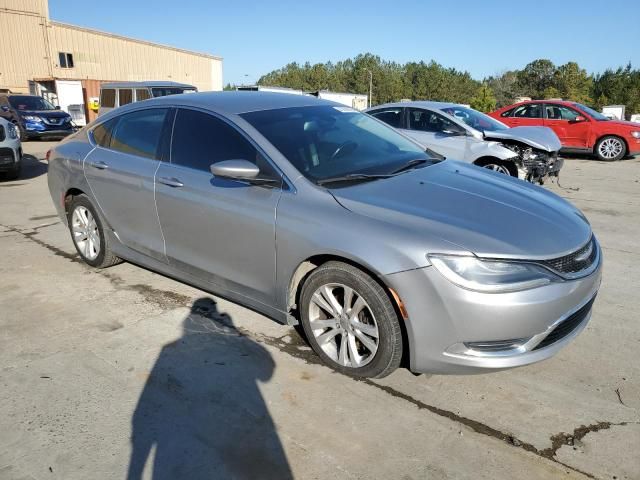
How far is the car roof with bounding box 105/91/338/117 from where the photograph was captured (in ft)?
12.0

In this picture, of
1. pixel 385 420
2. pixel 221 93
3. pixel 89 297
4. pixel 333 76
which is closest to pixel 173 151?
pixel 221 93

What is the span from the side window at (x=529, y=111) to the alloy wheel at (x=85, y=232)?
39.7ft

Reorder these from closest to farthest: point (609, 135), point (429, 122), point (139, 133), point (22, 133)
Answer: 1. point (139, 133)
2. point (429, 122)
3. point (609, 135)
4. point (22, 133)

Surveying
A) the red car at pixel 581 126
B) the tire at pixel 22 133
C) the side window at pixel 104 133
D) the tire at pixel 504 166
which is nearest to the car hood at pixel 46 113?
the tire at pixel 22 133

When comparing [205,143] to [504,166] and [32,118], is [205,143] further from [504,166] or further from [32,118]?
[32,118]

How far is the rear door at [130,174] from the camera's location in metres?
3.92

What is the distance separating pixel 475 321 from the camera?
8.23 feet

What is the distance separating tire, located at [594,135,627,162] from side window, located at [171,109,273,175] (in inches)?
503

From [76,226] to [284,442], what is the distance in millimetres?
3421

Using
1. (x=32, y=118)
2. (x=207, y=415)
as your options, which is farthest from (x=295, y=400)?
(x=32, y=118)

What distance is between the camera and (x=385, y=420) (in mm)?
2609

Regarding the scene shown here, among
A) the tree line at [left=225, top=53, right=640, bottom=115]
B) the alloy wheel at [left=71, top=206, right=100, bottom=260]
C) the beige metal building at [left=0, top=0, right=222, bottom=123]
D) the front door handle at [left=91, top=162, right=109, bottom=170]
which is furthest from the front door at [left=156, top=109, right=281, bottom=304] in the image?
the tree line at [left=225, top=53, right=640, bottom=115]

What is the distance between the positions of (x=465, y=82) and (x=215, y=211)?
78225 millimetres

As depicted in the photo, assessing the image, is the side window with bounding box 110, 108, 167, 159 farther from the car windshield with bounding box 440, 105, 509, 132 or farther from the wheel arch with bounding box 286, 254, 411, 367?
the car windshield with bounding box 440, 105, 509, 132
